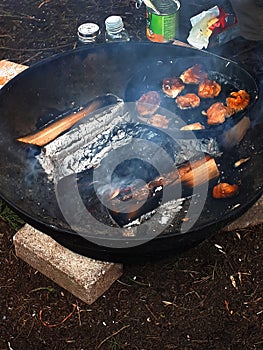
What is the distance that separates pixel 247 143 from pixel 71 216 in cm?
96

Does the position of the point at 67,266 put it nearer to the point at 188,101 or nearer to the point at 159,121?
the point at 159,121

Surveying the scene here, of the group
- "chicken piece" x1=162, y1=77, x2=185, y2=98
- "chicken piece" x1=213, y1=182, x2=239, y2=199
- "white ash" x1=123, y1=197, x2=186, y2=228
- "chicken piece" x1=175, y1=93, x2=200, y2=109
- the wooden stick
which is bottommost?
"white ash" x1=123, y1=197, x2=186, y2=228

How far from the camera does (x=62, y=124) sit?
112 inches

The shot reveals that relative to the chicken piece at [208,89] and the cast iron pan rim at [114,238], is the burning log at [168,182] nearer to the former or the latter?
the cast iron pan rim at [114,238]

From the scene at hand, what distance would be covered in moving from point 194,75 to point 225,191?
783mm

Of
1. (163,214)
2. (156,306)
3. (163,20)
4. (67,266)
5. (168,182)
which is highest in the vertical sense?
(163,20)

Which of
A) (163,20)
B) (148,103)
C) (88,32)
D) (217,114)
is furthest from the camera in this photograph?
(163,20)

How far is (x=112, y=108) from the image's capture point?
2.92 meters

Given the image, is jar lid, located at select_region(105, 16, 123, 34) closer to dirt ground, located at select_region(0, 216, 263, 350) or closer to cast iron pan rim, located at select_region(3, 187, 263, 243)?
dirt ground, located at select_region(0, 216, 263, 350)

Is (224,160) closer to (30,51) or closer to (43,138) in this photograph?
(43,138)

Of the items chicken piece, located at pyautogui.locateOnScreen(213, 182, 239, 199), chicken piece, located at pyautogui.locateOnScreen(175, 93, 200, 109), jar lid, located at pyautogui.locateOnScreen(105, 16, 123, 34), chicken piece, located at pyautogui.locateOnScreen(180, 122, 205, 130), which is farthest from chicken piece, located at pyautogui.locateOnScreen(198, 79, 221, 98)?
jar lid, located at pyautogui.locateOnScreen(105, 16, 123, 34)

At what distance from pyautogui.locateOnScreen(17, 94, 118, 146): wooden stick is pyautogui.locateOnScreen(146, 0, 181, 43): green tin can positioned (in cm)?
97

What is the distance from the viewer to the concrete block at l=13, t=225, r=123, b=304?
8.64 feet

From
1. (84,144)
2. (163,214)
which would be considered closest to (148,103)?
(84,144)
